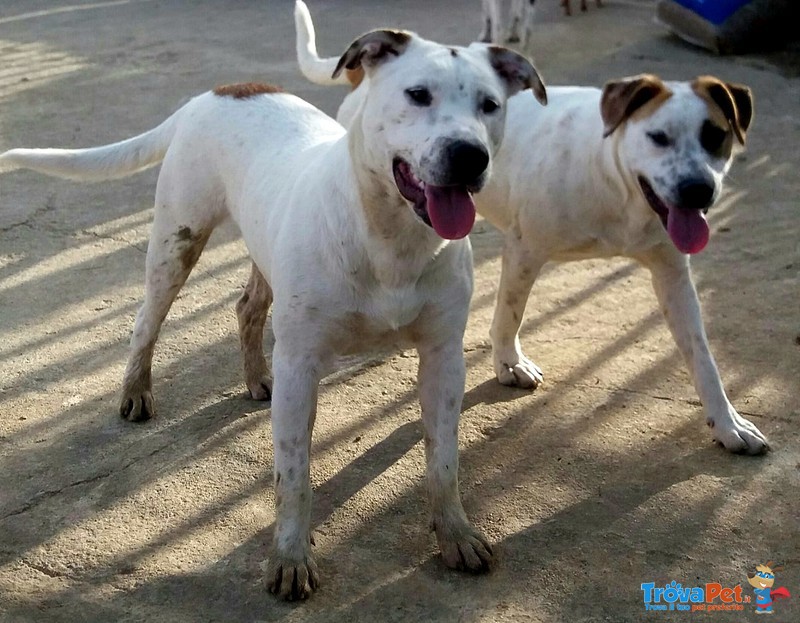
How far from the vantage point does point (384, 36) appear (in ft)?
9.70

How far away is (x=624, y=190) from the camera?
12.2ft

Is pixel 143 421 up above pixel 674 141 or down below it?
below

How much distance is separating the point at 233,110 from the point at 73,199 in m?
2.73

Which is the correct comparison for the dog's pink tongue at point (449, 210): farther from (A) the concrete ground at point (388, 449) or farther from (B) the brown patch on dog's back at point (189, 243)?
(B) the brown patch on dog's back at point (189, 243)

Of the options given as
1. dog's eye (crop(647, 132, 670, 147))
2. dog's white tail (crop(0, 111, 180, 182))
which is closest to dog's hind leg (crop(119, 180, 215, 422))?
dog's white tail (crop(0, 111, 180, 182))

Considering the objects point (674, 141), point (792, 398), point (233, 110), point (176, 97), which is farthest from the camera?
point (176, 97)

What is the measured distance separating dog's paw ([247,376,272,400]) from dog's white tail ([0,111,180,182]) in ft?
3.26

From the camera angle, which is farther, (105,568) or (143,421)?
(143,421)

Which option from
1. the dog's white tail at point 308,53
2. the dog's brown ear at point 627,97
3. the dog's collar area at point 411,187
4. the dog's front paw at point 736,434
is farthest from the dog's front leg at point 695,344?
the dog's white tail at point 308,53

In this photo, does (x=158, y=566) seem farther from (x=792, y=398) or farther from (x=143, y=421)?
(x=792, y=398)

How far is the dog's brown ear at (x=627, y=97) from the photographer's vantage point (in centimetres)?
361

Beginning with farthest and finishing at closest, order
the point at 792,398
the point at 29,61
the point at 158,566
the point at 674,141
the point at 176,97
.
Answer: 1. the point at 29,61
2. the point at 176,97
3. the point at 792,398
4. the point at 674,141
5. the point at 158,566

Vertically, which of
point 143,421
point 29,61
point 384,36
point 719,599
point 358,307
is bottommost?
point 29,61


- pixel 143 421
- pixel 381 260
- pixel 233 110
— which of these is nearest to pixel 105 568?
pixel 143 421
